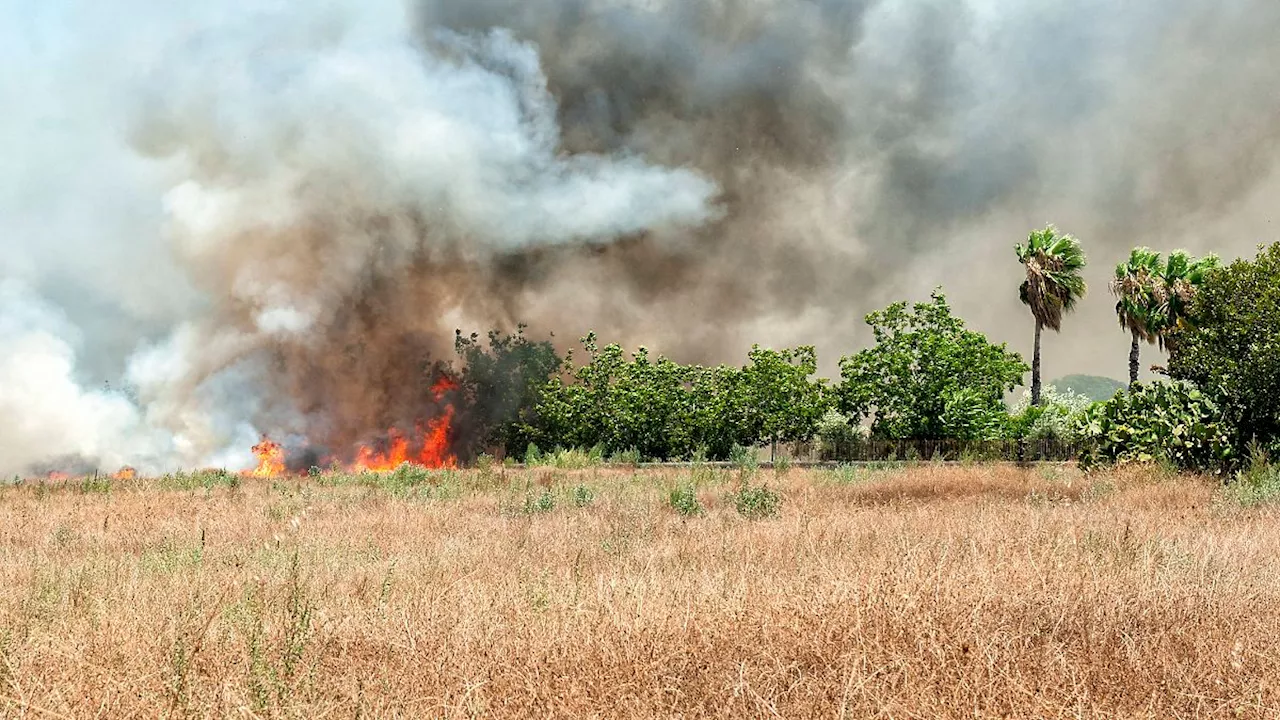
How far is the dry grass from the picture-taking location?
360cm

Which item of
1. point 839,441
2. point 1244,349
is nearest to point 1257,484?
point 1244,349

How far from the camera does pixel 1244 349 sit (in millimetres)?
15633

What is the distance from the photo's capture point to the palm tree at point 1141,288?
41.1 m

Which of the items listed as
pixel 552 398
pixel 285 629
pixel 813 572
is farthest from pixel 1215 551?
pixel 552 398

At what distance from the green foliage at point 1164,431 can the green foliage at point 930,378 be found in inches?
827

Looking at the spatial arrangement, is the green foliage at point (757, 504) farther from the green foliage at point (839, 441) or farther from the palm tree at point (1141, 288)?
the palm tree at point (1141, 288)

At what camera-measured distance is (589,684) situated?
147 inches

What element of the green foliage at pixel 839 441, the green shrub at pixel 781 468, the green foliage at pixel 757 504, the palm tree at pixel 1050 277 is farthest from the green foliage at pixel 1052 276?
the green foliage at pixel 757 504

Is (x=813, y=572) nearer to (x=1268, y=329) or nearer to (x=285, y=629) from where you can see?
(x=285, y=629)

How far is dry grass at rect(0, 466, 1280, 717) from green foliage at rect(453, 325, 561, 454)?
40409 millimetres

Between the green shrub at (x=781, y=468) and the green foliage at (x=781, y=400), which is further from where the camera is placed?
the green foliage at (x=781, y=400)

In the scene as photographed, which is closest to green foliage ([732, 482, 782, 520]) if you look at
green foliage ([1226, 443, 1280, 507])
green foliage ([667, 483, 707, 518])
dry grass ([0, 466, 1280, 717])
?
green foliage ([667, 483, 707, 518])

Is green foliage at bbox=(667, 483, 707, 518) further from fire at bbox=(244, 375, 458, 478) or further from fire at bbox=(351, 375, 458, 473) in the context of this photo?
fire at bbox=(351, 375, 458, 473)

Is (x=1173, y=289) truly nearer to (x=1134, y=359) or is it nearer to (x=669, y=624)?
(x=1134, y=359)
